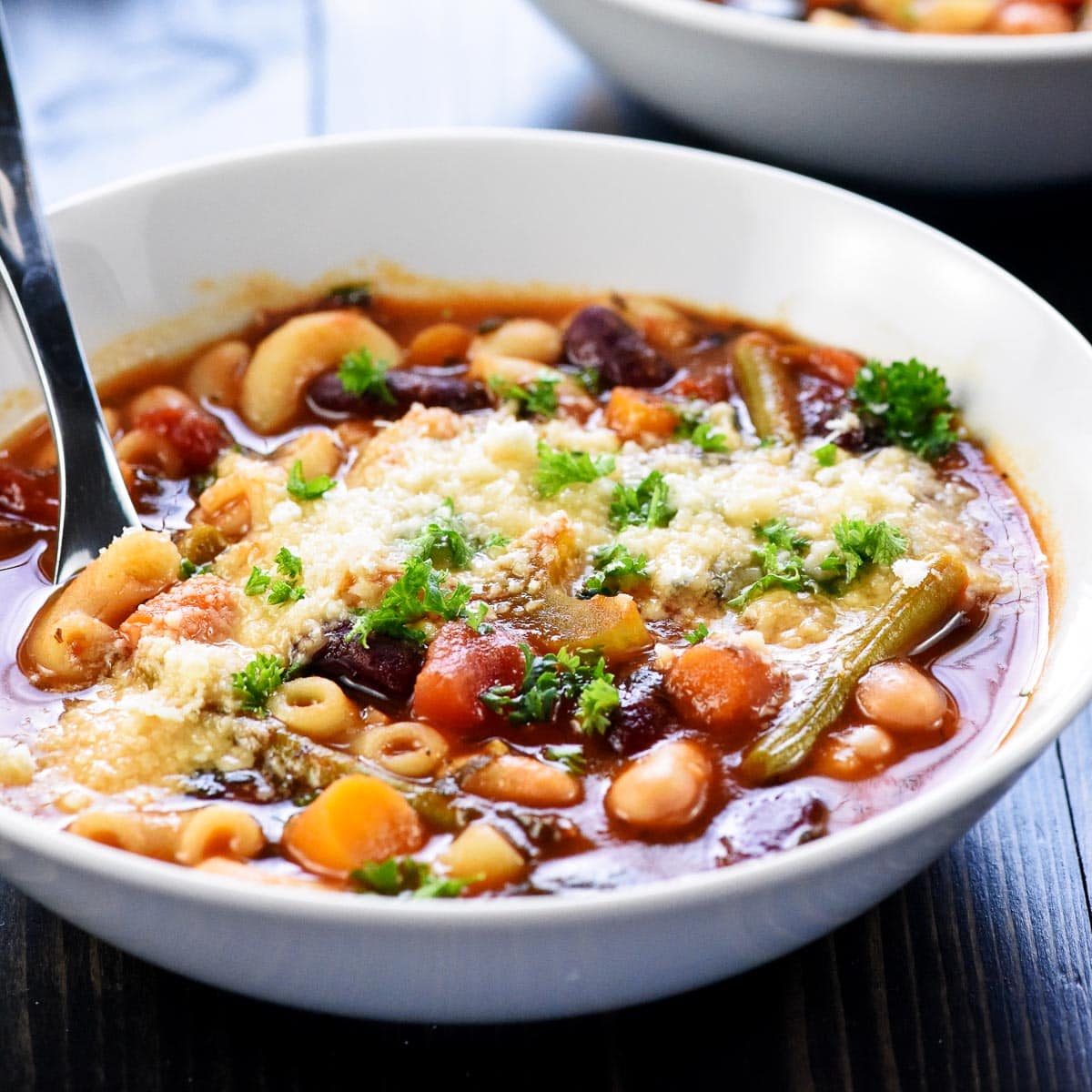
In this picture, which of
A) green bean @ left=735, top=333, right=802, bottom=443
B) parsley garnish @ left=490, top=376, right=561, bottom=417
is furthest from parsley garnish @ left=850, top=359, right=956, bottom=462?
parsley garnish @ left=490, top=376, right=561, bottom=417

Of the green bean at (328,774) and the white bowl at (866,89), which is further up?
the white bowl at (866,89)

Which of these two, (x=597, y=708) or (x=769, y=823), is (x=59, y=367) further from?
(x=769, y=823)

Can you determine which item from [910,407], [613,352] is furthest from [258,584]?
[910,407]

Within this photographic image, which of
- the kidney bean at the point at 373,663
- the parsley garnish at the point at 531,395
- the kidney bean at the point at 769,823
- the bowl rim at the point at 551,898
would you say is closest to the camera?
the bowl rim at the point at 551,898

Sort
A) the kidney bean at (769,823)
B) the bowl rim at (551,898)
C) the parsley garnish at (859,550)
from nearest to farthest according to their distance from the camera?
the bowl rim at (551,898)
the kidney bean at (769,823)
the parsley garnish at (859,550)

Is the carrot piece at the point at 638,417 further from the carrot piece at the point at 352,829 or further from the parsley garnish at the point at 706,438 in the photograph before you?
the carrot piece at the point at 352,829

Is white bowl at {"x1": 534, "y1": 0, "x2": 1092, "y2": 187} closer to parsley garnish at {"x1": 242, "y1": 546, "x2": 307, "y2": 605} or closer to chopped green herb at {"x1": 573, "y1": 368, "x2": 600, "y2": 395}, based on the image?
chopped green herb at {"x1": 573, "y1": 368, "x2": 600, "y2": 395}

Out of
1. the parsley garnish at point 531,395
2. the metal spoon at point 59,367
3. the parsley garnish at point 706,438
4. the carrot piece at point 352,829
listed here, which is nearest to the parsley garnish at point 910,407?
the parsley garnish at point 706,438
